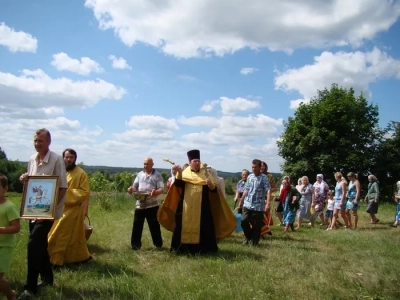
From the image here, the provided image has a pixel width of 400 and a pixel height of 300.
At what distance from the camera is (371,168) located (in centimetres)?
3725

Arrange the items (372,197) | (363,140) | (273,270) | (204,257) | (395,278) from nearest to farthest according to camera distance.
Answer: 1. (395,278)
2. (273,270)
3. (204,257)
4. (372,197)
5. (363,140)

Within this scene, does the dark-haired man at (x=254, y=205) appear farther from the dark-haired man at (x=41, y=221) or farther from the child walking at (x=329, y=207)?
the child walking at (x=329, y=207)

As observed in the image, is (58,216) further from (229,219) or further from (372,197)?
(372,197)

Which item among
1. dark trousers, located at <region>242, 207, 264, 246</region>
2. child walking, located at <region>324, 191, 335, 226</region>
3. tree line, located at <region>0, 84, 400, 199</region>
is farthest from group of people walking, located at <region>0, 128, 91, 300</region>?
tree line, located at <region>0, 84, 400, 199</region>

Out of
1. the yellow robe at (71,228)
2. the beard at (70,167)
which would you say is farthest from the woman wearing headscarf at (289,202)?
the beard at (70,167)

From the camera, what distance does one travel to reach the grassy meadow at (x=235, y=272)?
521cm

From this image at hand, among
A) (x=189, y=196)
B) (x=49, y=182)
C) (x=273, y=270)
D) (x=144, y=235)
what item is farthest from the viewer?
(x=144, y=235)

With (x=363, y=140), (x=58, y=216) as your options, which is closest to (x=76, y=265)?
(x=58, y=216)

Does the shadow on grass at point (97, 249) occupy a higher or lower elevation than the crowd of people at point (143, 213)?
lower

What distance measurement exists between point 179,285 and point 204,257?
2264 millimetres

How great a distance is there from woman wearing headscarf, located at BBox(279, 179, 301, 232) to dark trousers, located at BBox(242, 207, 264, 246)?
123 inches

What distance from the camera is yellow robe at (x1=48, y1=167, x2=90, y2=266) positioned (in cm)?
661

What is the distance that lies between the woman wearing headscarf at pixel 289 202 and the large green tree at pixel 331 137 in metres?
22.4

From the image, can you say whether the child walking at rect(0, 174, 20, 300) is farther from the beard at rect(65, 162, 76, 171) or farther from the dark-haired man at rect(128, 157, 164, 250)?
the dark-haired man at rect(128, 157, 164, 250)
